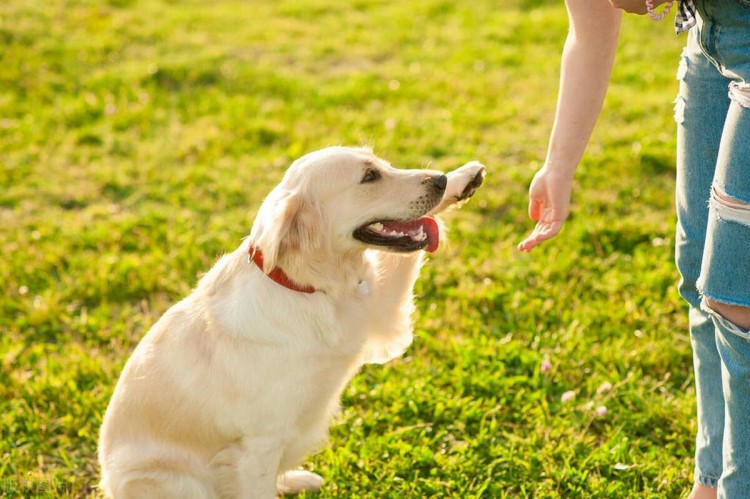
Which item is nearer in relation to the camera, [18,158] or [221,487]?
[221,487]

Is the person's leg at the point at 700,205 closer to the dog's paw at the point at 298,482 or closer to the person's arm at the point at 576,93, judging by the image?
the person's arm at the point at 576,93

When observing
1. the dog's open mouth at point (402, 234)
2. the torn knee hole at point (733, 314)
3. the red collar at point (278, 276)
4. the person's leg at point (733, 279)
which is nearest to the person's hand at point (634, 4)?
the person's leg at point (733, 279)

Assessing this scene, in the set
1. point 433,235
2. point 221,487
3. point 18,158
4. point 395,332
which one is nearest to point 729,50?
point 433,235

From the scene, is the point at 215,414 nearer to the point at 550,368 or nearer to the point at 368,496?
the point at 368,496

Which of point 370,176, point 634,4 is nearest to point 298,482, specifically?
point 370,176

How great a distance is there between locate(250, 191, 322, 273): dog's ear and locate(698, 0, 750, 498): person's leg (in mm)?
1266

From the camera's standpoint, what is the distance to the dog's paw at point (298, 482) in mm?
3326

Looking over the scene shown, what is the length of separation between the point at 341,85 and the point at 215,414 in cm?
478

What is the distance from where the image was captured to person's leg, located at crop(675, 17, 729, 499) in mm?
2406

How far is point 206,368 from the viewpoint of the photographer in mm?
2967

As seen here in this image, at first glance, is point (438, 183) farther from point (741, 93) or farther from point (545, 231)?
point (741, 93)

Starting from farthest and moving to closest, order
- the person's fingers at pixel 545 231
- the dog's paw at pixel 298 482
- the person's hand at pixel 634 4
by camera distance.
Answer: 1. the dog's paw at pixel 298 482
2. the person's fingers at pixel 545 231
3. the person's hand at pixel 634 4

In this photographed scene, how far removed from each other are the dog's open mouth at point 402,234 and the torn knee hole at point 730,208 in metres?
1.16

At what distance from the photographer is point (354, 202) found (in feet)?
9.81
